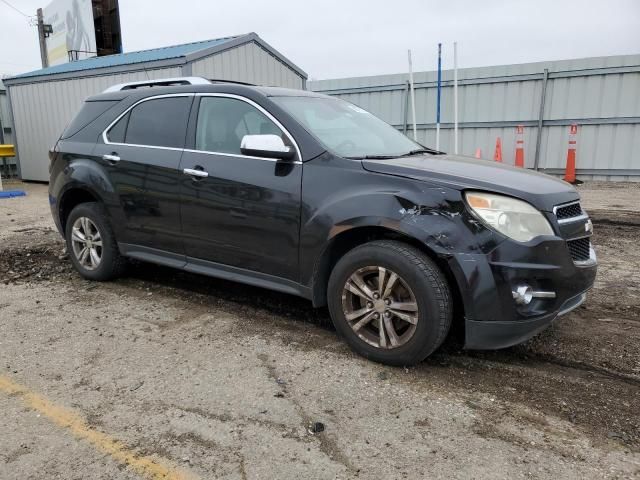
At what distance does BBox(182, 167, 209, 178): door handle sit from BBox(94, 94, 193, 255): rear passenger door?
75mm

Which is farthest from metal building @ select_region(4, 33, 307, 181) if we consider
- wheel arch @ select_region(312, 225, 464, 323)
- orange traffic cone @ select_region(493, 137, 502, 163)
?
wheel arch @ select_region(312, 225, 464, 323)

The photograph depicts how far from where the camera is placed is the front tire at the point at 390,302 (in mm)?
2996

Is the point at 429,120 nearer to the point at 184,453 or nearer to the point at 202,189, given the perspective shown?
the point at 202,189

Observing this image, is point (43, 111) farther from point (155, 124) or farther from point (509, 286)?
point (509, 286)

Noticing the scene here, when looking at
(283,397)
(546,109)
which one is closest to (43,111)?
(546,109)

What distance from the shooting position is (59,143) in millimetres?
5027

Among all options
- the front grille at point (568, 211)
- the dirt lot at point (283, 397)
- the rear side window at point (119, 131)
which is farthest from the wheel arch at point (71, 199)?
the front grille at point (568, 211)

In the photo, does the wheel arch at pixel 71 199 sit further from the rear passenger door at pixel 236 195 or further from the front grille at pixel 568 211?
the front grille at pixel 568 211

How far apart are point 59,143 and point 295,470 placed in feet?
13.5

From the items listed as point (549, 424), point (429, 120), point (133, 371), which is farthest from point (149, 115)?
point (429, 120)

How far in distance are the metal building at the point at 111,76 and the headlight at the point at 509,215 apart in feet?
26.7

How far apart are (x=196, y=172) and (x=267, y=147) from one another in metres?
0.77

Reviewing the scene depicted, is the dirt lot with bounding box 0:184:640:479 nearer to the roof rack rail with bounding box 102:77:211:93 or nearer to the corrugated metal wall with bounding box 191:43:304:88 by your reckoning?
the roof rack rail with bounding box 102:77:211:93

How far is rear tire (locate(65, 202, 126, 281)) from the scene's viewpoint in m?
4.75
